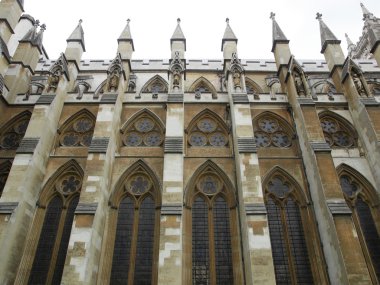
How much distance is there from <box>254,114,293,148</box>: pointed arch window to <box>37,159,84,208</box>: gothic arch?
900 cm

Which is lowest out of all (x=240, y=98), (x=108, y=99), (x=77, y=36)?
(x=108, y=99)

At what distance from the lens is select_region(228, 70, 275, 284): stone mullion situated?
1150 centimetres

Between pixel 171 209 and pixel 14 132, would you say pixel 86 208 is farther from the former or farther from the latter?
pixel 14 132

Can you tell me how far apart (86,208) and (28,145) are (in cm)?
435

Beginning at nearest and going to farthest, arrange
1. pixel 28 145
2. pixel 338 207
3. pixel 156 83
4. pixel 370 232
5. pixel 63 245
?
pixel 338 207, pixel 63 245, pixel 370 232, pixel 28 145, pixel 156 83

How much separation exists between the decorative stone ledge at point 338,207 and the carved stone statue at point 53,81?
46.8ft

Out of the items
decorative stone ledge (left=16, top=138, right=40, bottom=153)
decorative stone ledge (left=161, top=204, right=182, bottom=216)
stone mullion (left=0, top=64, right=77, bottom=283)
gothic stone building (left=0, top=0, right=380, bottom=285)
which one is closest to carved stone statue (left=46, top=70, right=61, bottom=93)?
gothic stone building (left=0, top=0, right=380, bottom=285)

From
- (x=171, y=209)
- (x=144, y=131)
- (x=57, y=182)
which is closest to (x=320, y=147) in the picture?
(x=171, y=209)

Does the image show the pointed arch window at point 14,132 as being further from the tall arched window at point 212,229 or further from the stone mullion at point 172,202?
the tall arched window at point 212,229

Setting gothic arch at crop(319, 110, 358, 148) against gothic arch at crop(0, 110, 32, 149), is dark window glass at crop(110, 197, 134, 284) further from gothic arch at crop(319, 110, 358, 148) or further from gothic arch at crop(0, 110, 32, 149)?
gothic arch at crop(319, 110, 358, 148)

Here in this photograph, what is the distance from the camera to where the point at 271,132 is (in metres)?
17.0

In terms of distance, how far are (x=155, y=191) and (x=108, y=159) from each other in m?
2.56

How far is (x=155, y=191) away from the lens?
14.9 meters

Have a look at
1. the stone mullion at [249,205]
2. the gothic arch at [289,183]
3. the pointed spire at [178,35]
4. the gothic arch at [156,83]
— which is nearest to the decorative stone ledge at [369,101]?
the gothic arch at [289,183]
